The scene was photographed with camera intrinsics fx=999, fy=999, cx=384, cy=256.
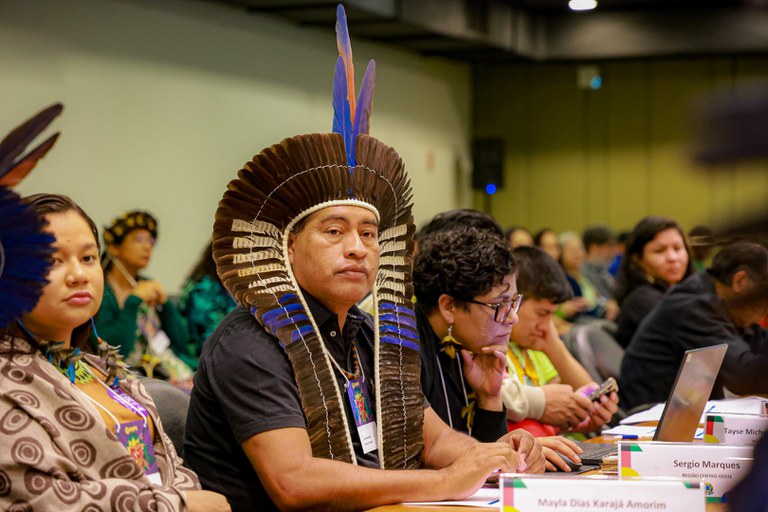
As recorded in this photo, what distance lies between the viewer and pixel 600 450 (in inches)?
101

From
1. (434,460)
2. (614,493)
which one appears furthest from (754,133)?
(434,460)

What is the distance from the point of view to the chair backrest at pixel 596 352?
4.25 meters

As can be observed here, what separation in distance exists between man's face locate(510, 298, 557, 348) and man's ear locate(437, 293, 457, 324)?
0.65 m

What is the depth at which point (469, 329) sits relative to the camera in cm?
256

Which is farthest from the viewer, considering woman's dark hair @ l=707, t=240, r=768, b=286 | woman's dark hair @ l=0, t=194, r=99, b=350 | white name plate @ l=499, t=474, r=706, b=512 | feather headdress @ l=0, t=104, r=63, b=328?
woman's dark hair @ l=0, t=194, r=99, b=350

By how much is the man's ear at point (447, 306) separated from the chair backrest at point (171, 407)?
699mm

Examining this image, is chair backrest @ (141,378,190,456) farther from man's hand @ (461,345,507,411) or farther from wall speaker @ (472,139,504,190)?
wall speaker @ (472,139,504,190)

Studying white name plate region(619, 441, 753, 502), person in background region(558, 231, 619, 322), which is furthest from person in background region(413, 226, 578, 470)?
person in background region(558, 231, 619, 322)

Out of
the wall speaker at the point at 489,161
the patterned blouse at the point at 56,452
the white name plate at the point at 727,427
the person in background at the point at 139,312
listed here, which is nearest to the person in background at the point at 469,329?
the white name plate at the point at 727,427

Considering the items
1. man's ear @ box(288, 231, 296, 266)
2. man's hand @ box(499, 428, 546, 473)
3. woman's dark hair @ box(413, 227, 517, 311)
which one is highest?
man's ear @ box(288, 231, 296, 266)

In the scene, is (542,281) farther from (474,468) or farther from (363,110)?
(474,468)

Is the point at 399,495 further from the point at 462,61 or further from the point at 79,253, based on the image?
the point at 462,61

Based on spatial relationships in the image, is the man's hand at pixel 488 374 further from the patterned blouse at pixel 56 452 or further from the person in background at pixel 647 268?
the person in background at pixel 647 268

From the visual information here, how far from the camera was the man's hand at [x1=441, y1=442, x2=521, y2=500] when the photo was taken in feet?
6.12
